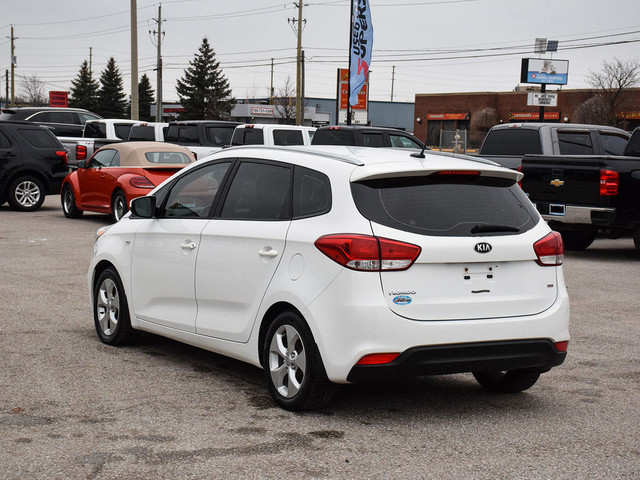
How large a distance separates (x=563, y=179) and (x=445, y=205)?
9.64 meters

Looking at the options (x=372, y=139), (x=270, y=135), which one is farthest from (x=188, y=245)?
(x=270, y=135)

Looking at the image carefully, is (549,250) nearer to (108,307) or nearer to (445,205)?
(445,205)

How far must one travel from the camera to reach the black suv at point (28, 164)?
20.5 meters

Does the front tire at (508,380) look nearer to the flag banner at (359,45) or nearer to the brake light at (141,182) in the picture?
the brake light at (141,182)

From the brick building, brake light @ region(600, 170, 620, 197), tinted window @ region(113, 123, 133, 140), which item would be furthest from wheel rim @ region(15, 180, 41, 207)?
the brick building

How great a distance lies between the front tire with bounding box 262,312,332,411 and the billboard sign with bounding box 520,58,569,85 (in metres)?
43.7

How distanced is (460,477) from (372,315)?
1.05 meters

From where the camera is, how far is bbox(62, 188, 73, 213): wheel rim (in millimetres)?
19578

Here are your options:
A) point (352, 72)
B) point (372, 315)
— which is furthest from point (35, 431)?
point (352, 72)

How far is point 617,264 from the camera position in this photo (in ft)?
46.6

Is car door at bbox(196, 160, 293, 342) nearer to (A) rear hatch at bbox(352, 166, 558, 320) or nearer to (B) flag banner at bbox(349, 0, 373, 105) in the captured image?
(A) rear hatch at bbox(352, 166, 558, 320)

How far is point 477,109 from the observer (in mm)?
73312

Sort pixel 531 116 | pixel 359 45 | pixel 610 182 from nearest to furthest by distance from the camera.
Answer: pixel 610 182 → pixel 359 45 → pixel 531 116

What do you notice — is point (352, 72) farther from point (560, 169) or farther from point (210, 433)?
point (210, 433)
